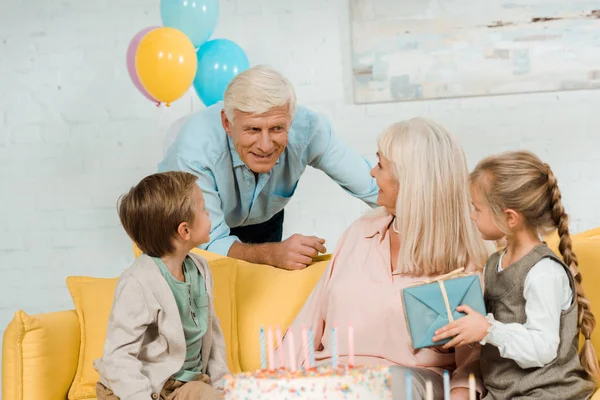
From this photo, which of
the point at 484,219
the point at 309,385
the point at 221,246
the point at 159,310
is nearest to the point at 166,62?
the point at 221,246

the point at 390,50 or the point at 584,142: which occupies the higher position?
the point at 390,50

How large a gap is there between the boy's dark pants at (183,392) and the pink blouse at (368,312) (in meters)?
0.35

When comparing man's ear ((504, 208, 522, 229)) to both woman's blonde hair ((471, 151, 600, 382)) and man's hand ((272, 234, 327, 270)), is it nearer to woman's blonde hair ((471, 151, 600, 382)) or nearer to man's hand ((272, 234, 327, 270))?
woman's blonde hair ((471, 151, 600, 382))

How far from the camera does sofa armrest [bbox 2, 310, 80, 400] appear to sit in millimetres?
2250

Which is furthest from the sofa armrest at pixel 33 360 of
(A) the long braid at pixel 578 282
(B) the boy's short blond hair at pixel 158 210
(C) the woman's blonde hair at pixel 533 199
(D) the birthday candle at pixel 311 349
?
(A) the long braid at pixel 578 282

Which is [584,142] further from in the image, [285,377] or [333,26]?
[285,377]

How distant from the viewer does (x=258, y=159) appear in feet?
9.05

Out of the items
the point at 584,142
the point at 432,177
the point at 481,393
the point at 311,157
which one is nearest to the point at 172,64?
the point at 311,157

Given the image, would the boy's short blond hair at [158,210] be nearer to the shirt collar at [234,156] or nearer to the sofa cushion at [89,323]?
the sofa cushion at [89,323]

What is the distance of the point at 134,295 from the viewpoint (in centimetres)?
194

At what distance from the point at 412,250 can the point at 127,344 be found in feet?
2.42

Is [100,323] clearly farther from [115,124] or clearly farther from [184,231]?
[115,124]

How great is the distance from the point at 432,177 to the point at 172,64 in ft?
4.64

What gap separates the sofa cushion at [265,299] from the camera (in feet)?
8.14
